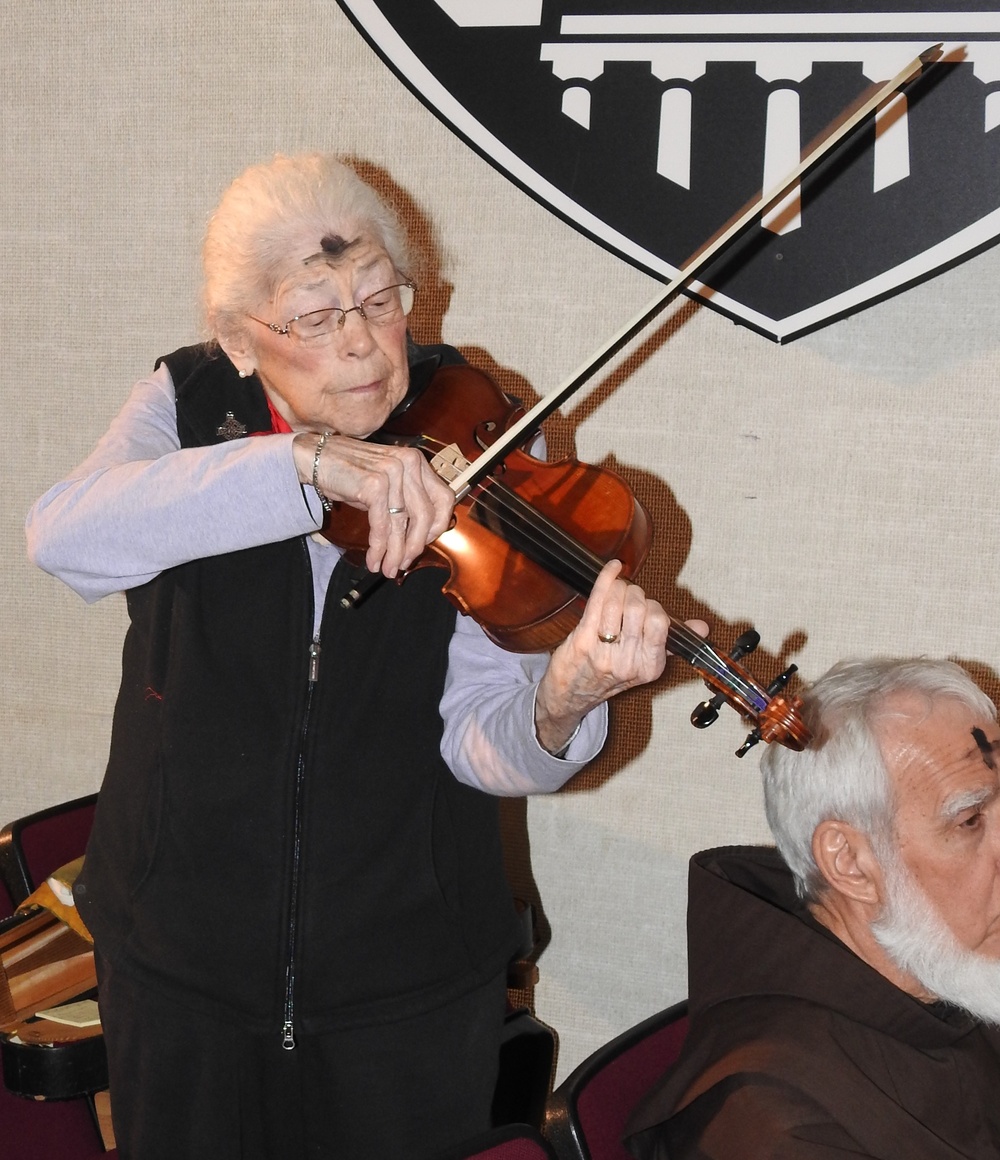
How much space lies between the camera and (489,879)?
1.53 m

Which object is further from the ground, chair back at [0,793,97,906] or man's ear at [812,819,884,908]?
man's ear at [812,819,884,908]

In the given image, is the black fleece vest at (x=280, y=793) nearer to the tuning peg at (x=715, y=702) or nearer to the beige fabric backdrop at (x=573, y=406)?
the tuning peg at (x=715, y=702)

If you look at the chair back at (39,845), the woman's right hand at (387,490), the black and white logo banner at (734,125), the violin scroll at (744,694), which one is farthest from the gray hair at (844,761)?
the chair back at (39,845)

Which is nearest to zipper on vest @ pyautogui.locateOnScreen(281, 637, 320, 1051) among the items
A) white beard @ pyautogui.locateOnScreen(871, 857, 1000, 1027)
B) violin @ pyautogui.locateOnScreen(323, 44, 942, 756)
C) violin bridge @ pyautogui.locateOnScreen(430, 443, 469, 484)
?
violin @ pyautogui.locateOnScreen(323, 44, 942, 756)

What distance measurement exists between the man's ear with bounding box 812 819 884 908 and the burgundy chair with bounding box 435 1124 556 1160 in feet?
1.36

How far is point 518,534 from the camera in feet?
4.47

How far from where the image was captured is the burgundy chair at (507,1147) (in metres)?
1.13

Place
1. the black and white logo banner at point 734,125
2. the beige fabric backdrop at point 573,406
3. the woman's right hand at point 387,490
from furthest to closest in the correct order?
1. the beige fabric backdrop at point 573,406
2. the black and white logo banner at point 734,125
3. the woman's right hand at point 387,490

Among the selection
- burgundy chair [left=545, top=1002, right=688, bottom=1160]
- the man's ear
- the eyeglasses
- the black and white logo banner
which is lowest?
burgundy chair [left=545, top=1002, right=688, bottom=1160]

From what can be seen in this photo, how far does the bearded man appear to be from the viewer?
129cm

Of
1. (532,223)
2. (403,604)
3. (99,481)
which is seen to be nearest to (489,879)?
(403,604)

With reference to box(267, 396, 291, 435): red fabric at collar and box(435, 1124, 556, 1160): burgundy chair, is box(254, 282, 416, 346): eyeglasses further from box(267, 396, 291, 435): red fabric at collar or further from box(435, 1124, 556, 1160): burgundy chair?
box(435, 1124, 556, 1160): burgundy chair

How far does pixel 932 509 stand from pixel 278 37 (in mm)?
1352

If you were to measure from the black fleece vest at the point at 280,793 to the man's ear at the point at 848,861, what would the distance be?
0.43 meters
